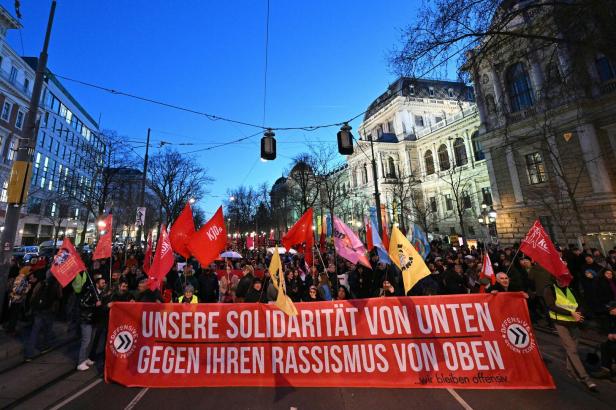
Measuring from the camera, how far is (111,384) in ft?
17.0

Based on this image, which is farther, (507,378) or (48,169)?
(48,169)

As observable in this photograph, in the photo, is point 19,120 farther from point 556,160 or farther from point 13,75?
point 556,160

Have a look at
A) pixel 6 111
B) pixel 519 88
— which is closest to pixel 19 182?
pixel 519 88

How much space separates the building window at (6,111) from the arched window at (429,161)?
55.4 metres

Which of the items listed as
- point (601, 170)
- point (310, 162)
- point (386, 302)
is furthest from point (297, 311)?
point (310, 162)

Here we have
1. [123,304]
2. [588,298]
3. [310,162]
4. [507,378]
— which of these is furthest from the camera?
[310,162]

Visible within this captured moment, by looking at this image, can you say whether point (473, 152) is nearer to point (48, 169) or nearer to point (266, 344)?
point (266, 344)

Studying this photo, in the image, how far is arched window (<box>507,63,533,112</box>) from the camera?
24.8m

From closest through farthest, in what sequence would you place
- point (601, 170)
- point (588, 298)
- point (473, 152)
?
point (588, 298)
point (601, 170)
point (473, 152)

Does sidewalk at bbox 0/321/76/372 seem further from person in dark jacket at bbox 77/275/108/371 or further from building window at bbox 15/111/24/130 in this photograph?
building window at bbox 15/111/24/130

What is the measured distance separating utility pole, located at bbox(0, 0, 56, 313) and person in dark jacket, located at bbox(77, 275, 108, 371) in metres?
2.68

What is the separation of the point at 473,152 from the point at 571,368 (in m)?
40.3

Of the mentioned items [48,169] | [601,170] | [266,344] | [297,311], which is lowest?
[266,344]

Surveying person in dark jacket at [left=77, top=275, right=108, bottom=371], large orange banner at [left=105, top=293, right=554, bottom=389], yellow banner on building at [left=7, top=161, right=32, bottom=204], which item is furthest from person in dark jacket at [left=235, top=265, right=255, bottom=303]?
yellow banner on building at [left=7, top=161, right=32, bottom=204]
